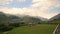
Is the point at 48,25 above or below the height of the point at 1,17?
below

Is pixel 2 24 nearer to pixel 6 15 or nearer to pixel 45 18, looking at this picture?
pixel 6 15

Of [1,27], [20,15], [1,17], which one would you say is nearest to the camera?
[1,27]

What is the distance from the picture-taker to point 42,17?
48.1ft

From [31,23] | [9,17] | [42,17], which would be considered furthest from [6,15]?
[42,17]

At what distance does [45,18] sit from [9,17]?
3.47m

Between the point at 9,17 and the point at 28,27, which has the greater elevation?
the point at 9,17

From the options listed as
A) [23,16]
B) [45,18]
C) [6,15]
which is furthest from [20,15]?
[45,18]

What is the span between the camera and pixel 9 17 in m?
14.7

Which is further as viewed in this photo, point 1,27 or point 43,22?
point 43,22

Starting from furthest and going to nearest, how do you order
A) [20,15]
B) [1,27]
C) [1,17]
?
[1,17] → [20,15] → [1,27]

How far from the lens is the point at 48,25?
14.4m

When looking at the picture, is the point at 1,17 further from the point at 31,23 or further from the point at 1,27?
the point at 31,23

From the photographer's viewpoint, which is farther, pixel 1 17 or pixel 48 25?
pixel 1 17

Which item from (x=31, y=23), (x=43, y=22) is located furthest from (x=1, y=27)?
(x=43, y=22)
